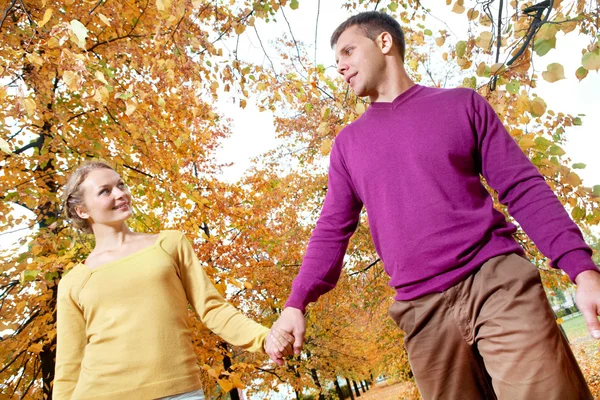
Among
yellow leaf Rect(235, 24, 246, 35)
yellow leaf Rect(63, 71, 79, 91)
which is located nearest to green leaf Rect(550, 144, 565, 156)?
yellow leaf Rect(235, 24, 246, 35)

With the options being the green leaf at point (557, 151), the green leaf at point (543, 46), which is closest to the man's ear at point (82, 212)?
the green leaf at point (543, 46)

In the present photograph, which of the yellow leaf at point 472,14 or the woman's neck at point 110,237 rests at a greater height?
the yellow leaf at point 472,14

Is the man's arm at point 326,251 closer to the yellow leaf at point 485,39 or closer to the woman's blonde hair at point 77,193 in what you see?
the yellow leaf at point 485,39

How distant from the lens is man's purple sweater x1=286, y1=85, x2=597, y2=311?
5.94 feet

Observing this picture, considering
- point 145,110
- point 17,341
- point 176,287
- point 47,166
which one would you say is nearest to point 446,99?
point 176,287

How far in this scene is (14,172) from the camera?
5961mm

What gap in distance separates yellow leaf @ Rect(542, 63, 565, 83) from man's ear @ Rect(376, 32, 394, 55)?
2.45 feet

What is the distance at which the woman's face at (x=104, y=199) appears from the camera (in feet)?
8.68

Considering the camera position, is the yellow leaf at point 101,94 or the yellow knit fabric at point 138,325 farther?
the yellow leaf at point 101,94

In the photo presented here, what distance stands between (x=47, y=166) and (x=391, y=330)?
742 cm

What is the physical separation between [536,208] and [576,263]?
0.26m

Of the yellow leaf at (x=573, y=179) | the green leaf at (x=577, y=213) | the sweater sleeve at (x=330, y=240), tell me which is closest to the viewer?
the sweater sleeve at (x=330, y=240)

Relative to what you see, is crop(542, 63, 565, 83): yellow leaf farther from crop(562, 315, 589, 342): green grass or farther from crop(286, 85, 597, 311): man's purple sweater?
crop(562, 315, 589, 342): green grass

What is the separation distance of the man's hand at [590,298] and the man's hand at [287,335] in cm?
105
